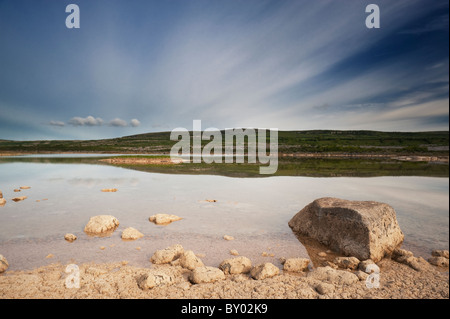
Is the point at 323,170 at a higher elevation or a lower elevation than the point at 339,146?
lower

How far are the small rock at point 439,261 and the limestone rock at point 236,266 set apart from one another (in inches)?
214

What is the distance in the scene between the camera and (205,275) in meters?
5.73

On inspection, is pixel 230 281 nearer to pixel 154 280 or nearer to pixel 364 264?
pixel 154 280

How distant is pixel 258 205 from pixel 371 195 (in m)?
8.19

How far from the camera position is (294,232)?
967 centimetres

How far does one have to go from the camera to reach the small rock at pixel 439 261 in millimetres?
6730

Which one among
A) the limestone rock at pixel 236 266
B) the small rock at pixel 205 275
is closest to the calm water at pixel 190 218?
the limestone rock at pixel 236 266

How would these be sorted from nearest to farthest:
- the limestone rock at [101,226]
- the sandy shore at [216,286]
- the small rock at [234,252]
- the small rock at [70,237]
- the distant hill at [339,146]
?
1. the sandy shore at [216,286]
2. the small rock at [234,252]
3. the small rock at [70,237]
4. the limestone rock at [101,226]
5. the distant hill at [339,146]

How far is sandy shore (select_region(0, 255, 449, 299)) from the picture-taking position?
200 inches

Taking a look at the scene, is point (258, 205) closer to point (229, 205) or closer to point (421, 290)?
point (229, 205)

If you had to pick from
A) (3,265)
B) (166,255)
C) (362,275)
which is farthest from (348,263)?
(3,265)

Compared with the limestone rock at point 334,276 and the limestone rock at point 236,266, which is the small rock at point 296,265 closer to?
the limestone rock at point 334,276

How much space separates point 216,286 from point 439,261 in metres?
6.55

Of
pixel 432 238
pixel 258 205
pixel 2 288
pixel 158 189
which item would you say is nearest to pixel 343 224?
pixel 432 238
